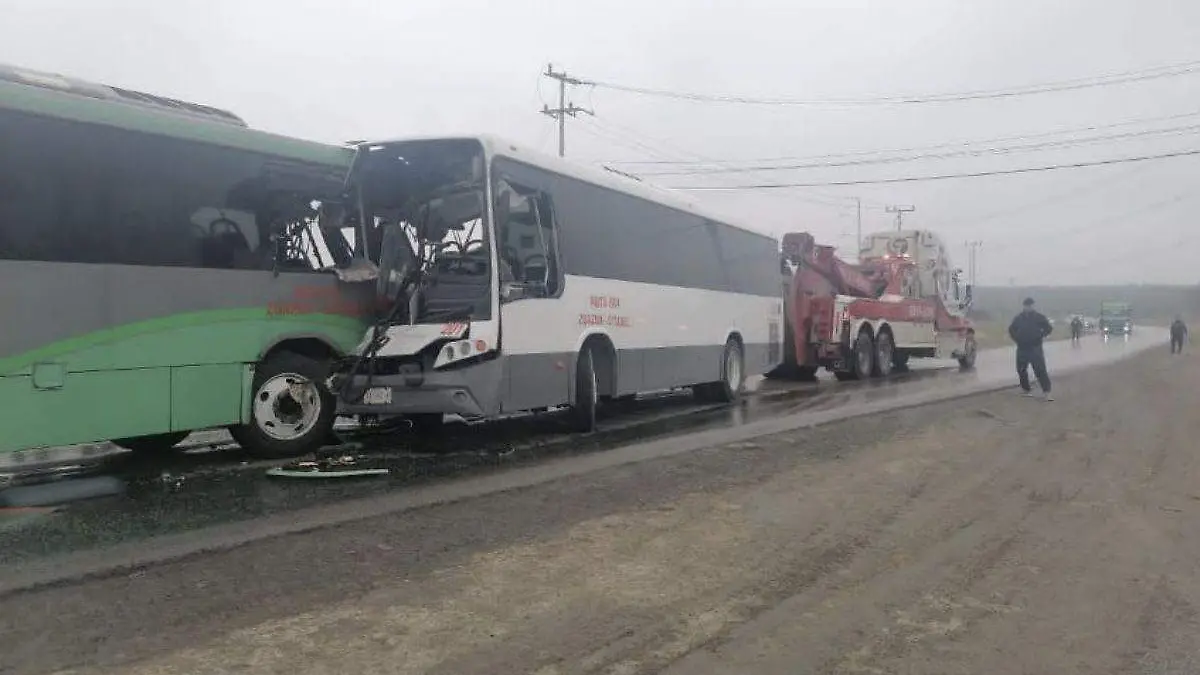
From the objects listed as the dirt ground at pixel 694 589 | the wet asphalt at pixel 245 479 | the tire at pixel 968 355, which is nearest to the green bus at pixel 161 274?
the wet asphalt at pixel 245 479

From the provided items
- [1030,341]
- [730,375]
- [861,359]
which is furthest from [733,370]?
[861,359]

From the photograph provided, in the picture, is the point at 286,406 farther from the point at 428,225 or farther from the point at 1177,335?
the point at 1177,335

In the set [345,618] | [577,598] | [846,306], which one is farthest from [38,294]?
[846,306]

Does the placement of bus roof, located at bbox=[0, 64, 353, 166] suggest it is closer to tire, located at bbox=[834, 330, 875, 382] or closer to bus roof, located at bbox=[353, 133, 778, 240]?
bus roof, located at bbox=[353, 133, 778, 240]

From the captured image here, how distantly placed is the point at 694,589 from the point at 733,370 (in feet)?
36.3

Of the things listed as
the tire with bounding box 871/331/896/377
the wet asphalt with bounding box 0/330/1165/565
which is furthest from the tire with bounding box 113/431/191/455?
the tire with bounding box 871/331/896/377

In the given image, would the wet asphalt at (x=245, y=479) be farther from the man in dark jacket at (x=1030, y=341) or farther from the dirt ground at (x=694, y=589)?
the man in dark jacket at (x=1030, y=341)

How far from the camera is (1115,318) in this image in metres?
68.1

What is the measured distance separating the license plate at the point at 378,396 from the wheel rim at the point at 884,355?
16.0 m

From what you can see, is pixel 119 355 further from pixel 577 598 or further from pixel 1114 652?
pixel 1114 652

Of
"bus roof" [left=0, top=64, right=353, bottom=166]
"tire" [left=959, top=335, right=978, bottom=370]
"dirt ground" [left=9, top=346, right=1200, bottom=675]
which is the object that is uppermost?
"bus roof" [left=0, top=64, right=353, bottom=166]

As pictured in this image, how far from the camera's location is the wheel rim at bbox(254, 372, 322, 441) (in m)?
9.12

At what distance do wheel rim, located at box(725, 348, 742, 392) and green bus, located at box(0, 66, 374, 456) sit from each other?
7532 mm

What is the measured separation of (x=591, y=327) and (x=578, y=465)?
2761 mm
